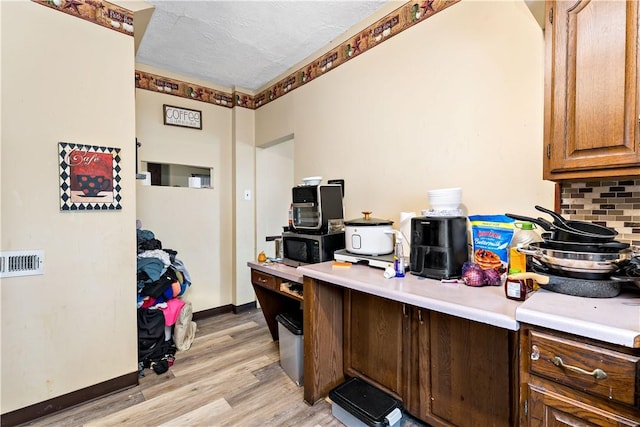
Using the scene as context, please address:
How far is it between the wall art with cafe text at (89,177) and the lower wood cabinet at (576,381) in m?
2.44

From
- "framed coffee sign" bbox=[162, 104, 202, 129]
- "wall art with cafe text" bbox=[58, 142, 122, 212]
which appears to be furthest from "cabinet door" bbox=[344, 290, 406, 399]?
"framed coffee sign" bbox=[162, 104, 202, 129]

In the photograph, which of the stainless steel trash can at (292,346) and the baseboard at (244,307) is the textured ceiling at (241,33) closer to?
the stainless steel trash can at (292,346)

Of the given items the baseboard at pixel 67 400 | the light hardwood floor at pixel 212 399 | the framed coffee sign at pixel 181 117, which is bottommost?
the light hardwood floor at pixel 212 399

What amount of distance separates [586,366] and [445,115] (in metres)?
1.46

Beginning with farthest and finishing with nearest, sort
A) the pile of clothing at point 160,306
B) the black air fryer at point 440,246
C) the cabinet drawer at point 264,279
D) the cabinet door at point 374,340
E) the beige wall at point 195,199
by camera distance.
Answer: the beige wall at point 195,199
the pile of clothing at point 160,306
the cabinet drawer at point 264,279
the cabinet door at point 374,340
the black air fryer at point 440,246

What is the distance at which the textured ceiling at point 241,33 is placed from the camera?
2.13 m

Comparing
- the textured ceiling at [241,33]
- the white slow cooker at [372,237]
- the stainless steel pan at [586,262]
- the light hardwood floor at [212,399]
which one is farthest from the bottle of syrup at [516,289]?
the textured ceiling at [241,33]

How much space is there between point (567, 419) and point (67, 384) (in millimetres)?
2626

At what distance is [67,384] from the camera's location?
6.28 ft

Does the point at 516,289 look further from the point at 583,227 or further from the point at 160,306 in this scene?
the point at 160,306

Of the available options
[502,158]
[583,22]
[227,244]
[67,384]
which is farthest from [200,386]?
[583,22]

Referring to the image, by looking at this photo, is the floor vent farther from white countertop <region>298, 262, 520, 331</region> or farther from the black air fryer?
the black air fryer

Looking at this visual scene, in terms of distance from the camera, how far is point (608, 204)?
1305mm

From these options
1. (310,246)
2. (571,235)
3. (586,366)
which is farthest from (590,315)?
(310,246)
